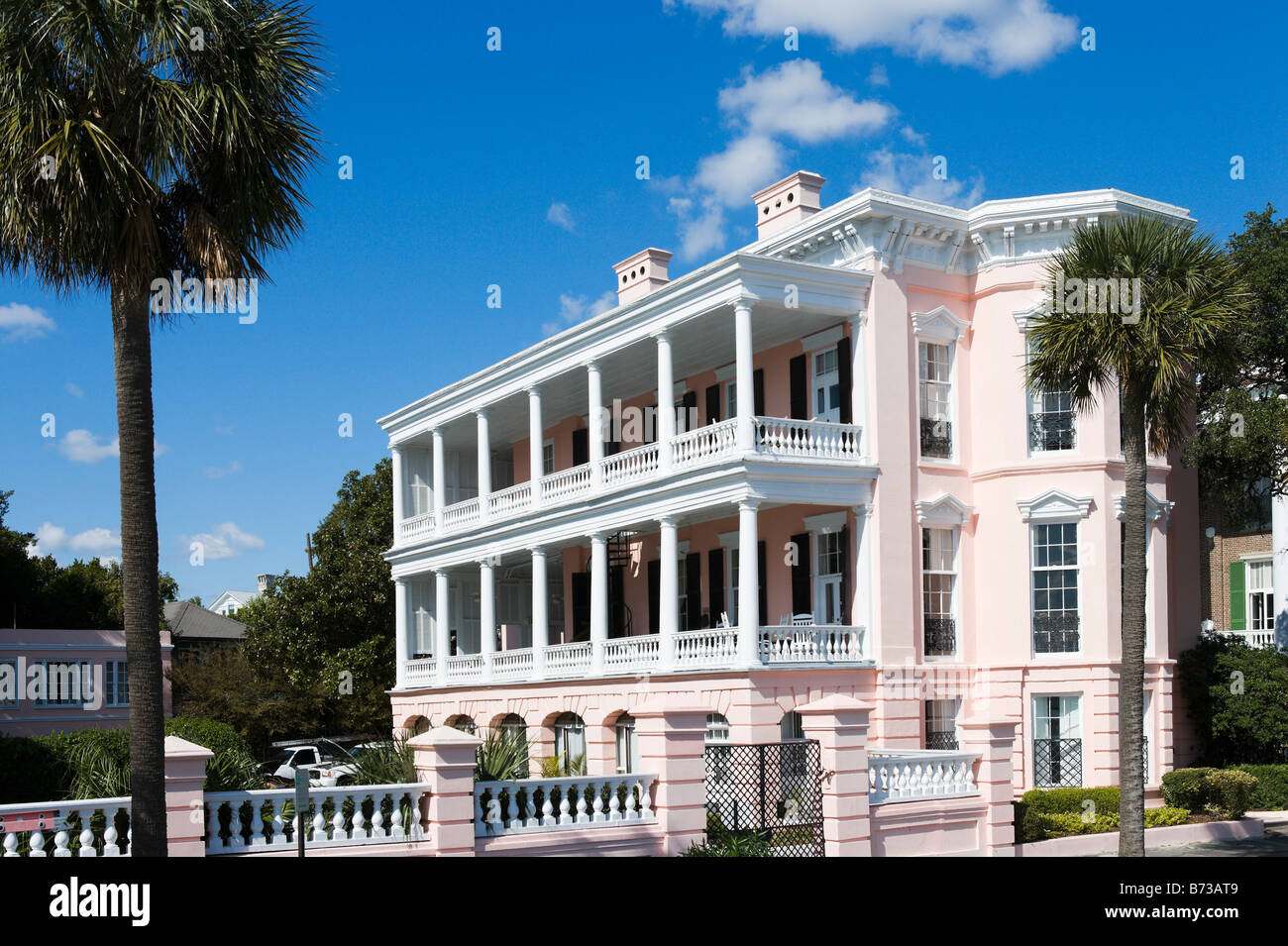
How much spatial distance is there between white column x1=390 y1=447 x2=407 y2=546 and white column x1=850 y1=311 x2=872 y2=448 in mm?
18299

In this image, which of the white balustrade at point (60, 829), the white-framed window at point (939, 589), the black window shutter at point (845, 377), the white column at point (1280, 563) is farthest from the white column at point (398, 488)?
the white balustrade at point (60, 829)

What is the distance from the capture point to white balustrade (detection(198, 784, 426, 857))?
1405 cm

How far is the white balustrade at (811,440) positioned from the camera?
87.1 feet

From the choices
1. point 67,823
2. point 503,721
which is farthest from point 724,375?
point 67,823

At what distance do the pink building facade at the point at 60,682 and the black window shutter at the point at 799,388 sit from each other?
24826 mm

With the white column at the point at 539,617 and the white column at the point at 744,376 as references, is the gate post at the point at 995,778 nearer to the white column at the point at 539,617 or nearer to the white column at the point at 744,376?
the white column at the point at 744,376

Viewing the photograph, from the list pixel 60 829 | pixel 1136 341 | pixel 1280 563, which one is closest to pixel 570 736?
pixel 1136 341

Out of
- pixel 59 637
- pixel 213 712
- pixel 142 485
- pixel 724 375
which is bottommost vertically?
pixel 213 712

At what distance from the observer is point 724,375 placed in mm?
32312

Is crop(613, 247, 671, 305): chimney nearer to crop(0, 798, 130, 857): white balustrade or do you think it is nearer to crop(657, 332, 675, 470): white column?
crop(657, 332, 675, 470): white column

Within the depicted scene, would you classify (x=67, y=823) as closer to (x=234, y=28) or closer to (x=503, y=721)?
(x=234, y=28)

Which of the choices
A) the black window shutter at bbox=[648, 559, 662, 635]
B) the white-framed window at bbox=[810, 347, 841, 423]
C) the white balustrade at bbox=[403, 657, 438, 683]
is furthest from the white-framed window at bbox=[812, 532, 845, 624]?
the white balustrade at bbox=[403, 657, 438, 683]

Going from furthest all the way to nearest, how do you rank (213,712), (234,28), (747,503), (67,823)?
(213,712) → (747,503) → (234,28) → (67,823)
